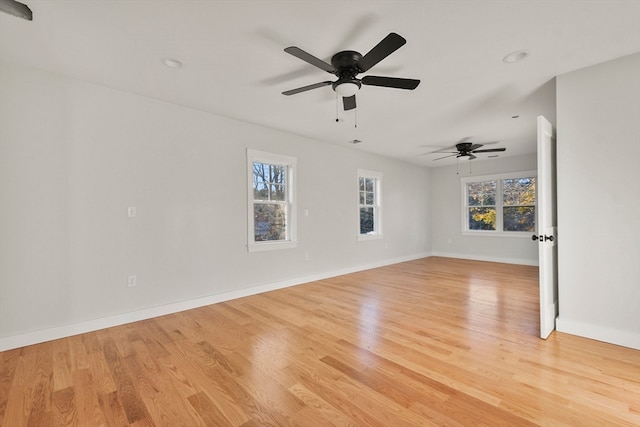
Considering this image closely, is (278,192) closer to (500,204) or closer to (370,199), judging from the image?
(370,199)

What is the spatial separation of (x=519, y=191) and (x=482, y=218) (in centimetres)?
106

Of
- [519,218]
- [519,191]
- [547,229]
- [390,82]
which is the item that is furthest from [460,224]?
[390,82]

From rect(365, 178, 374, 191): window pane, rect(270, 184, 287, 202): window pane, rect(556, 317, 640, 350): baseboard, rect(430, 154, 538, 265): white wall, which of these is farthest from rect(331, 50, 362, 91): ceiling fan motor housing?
rect(430, 154, 538, 265): white wall

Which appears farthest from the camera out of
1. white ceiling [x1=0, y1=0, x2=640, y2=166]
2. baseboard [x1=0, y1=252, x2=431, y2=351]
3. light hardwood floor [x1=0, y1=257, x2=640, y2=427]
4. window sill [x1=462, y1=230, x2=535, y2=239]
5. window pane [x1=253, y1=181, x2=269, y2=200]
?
window sill [x1=462, y1=230, x2=535, y2=239]

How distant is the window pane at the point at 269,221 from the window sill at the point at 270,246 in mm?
127

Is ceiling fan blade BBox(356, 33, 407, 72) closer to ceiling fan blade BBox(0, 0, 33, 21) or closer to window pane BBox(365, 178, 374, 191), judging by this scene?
ceiling fan blade BBox(0, 0, 33, 21)

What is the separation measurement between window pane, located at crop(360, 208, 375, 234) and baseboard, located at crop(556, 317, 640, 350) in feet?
13.1

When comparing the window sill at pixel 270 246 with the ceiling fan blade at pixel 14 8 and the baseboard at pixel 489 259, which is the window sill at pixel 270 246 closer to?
the ceiling fan blade at pixel 14 8

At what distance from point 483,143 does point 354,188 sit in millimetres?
2728

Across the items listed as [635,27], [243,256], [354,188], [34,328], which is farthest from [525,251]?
[34,328]

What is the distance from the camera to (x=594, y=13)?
6.64 feet

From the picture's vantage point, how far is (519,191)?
274 inches

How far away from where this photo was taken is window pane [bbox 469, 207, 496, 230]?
7359 mm

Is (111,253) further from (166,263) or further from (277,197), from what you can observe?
(277,197)
